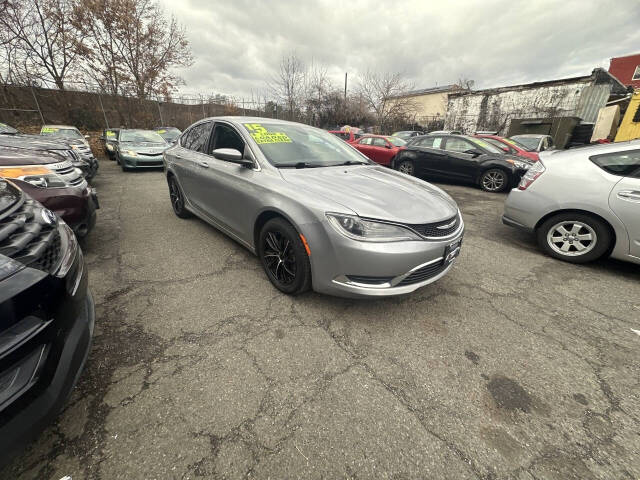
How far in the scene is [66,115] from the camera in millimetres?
15258

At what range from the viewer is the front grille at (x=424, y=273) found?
2.04 metres

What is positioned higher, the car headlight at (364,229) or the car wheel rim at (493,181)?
the car headlight at (364,229)

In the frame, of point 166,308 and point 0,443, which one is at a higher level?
point 0,443

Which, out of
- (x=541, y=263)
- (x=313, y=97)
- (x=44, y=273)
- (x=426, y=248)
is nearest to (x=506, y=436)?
(x=426, y=248)

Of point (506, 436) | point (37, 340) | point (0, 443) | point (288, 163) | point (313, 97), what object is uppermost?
point (313, 97)

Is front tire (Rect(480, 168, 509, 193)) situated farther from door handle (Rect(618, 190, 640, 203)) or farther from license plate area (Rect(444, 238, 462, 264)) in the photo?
license plate area (Rect(444, 238, 462, 264))

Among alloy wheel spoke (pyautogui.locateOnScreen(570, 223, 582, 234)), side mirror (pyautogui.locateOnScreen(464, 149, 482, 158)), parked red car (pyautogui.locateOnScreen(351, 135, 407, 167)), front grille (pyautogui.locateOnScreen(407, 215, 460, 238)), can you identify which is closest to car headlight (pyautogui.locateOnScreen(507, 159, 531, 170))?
side mirror (pyautogui.locateOnScreen(464, 149, 482, 158))

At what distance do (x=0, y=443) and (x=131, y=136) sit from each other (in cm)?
1127

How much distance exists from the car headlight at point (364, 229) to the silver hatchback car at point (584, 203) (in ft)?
8.62

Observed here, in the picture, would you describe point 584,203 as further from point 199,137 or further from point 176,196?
point 176,196

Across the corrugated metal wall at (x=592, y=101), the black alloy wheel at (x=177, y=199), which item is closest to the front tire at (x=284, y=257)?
the black alloy wheel at (x=177, y=199)

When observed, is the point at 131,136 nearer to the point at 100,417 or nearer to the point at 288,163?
the point at 288,163

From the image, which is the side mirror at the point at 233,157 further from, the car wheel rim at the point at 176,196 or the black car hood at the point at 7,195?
the car wheel rim at the point at 176,196

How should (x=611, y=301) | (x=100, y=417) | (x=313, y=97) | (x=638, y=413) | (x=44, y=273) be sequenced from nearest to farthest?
(x=44, y=273) < (x=100, y=417) < (x=638, y=413) < (x=611, y=301) < (x=313, y=97)
